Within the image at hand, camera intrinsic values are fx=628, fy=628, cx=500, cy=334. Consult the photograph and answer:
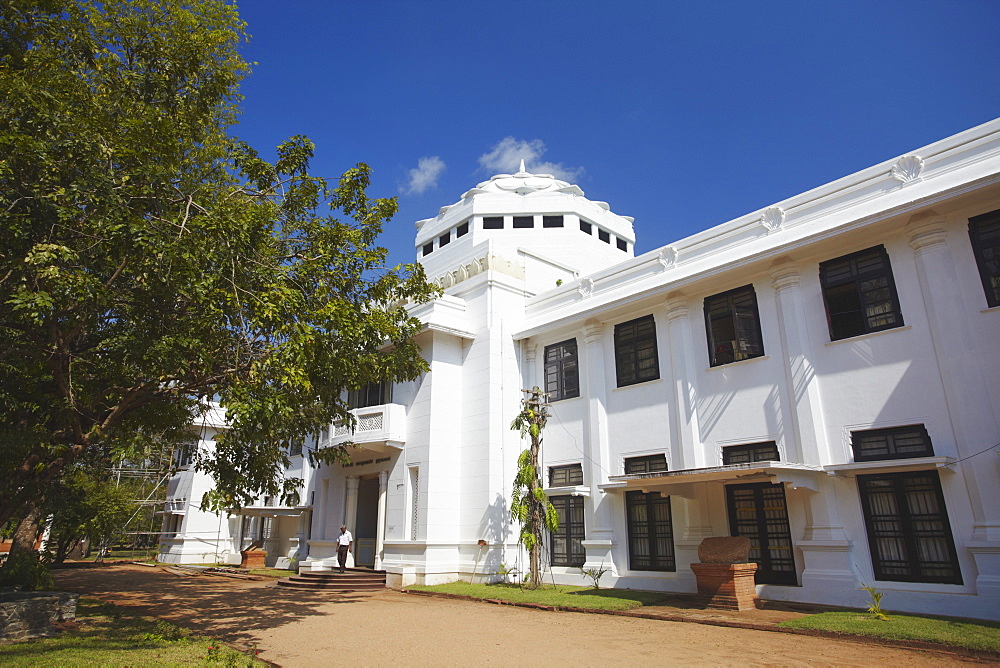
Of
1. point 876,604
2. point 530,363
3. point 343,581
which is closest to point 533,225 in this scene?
point 530,363

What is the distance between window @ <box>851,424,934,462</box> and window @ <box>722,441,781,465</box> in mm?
1357

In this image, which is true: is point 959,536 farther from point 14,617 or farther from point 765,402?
point 14,617

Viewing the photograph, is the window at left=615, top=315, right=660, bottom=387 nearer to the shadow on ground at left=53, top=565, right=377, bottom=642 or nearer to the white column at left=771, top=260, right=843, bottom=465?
the white column at left=771, top=260, right=843, bottom=465

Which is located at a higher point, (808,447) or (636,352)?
(636,352)

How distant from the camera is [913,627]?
25.9 ft

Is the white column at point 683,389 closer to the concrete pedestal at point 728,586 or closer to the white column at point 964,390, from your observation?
the concrete pedestal at point 728,586

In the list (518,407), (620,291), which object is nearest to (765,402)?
(620,291)

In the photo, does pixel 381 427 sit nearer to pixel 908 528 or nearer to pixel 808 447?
pixel 808 447

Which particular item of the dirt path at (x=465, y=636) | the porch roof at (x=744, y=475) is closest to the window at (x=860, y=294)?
the porch roof at (x=744, y=475)

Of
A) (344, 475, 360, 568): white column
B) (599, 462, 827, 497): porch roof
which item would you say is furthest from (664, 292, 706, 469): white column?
(344, 475, 360, 568): white column

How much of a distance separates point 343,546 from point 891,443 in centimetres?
1260

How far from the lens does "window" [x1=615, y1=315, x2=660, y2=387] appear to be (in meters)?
13.9

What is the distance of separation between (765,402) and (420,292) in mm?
6694

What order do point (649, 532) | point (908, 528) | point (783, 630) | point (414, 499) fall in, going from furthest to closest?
point (414, 499), point (649, 532), point (908, 528), point (783, 630)
